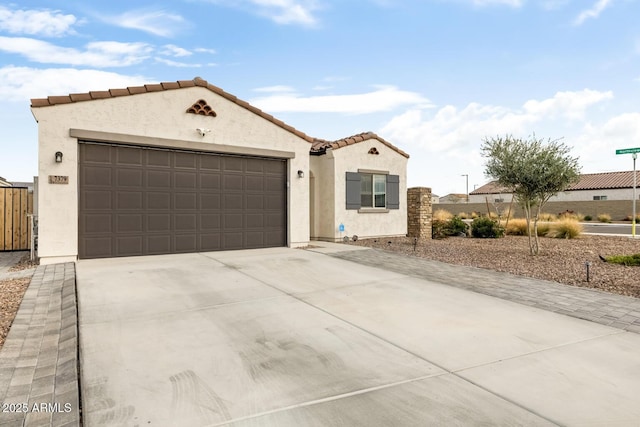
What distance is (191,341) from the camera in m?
4.21

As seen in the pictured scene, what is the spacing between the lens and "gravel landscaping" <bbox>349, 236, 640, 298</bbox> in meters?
7.80

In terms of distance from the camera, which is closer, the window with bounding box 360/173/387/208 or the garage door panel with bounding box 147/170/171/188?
the garage door panel with bounding box 147/170/171/188

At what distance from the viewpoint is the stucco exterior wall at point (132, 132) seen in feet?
27.9

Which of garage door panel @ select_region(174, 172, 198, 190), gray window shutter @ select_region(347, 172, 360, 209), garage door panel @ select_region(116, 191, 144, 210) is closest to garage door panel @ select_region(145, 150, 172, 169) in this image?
garage door panel @ select_region(174, 172, 198, 190)

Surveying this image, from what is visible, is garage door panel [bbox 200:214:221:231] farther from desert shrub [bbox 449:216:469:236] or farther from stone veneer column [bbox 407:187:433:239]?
desert shrub [bbox 449:216:469:236]

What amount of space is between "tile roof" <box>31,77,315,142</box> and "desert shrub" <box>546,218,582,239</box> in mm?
13272

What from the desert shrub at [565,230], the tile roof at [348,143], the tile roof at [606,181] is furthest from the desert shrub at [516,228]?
the tile roof at [606,181]

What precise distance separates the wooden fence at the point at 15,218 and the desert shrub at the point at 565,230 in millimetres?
20685

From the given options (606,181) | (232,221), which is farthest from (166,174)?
(606,181)

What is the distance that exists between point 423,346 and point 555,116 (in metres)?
14.4

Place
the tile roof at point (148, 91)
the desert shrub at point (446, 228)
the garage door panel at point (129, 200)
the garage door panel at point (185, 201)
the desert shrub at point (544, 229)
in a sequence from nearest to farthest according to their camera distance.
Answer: the tile roof at point (148, 91)
the garage door panel at point (129, 200)
the garage door panel at point (185, 201)
the desert shrub at point (446, 228)
the desert shrub at point (544, 229)

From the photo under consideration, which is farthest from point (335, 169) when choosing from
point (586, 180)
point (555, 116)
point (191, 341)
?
point (586, 180)

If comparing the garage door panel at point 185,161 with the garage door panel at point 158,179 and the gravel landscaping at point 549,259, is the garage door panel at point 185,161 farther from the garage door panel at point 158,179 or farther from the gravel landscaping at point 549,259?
the gravel landscaping at point 549,259

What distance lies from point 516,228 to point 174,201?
16325 mm
